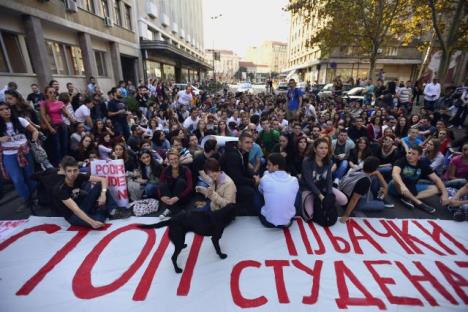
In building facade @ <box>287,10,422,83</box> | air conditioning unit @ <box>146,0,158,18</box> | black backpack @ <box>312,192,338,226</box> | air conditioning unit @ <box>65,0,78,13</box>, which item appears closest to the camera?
black backpack @ <box>312,192,338,226</box>

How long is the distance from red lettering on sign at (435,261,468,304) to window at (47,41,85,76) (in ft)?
49.6

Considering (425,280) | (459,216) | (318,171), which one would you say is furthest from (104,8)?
(425,280)

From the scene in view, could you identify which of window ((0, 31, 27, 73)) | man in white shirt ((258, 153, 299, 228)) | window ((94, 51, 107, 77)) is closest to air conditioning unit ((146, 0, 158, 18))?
window ((94, 51, 107, 77))

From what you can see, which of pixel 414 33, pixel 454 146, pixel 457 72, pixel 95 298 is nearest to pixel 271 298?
pixel 95 298

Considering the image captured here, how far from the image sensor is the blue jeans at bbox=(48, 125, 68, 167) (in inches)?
225

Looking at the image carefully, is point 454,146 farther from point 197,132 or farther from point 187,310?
point 187,310

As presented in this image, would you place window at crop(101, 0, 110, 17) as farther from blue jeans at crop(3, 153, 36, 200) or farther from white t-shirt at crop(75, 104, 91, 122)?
blue jeans at crop(3, 153, 36, 200)

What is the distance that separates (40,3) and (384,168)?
14.1 m

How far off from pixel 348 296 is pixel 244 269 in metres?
1.24

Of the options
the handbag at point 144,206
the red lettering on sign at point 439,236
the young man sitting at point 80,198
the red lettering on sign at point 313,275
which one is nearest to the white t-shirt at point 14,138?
the young man sitting at point 80,198

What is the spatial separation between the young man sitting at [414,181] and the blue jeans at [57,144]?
24.3 ft

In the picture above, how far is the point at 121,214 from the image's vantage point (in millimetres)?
4223

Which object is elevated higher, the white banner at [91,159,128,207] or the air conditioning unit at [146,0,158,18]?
the air conditioning unit at [146,0,158,18]

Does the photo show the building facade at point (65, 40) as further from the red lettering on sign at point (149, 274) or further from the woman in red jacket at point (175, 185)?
the red lettering on sign at point (149, 274)
